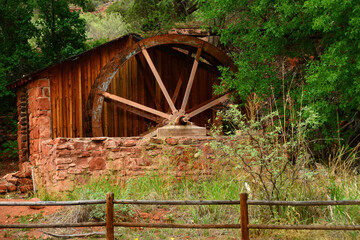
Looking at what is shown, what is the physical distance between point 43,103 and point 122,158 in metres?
3.63

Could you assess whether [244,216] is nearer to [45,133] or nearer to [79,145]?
[79,145]

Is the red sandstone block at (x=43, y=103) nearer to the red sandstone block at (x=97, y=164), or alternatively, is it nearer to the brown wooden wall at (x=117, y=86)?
the brown wooden wall at (x=117, y=86)

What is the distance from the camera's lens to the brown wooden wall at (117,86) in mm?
9734

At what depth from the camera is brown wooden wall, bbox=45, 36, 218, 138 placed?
9734 millimetres

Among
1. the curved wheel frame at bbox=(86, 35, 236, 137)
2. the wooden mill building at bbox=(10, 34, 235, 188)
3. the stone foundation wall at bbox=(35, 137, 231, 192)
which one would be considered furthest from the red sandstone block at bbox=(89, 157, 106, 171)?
the wooden mill building at bbox=(10, 34, 235, 188)

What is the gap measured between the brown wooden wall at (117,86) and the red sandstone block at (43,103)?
15cm

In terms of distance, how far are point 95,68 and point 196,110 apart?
278 cm

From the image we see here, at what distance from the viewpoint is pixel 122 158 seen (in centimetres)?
684

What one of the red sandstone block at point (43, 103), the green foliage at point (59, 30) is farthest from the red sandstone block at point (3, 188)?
the green foliage at point (59, 30)

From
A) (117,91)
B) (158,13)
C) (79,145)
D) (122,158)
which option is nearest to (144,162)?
(122,158)

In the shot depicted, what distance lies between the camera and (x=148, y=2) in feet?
52.6

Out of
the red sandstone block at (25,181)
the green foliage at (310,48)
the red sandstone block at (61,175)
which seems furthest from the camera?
the red sandstone block at (25,181)

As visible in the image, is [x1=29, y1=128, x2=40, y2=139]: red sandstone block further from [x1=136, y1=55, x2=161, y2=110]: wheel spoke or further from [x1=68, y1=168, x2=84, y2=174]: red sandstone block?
[x1=68, y1=168, x2=84, y2=174]: red sandstone block

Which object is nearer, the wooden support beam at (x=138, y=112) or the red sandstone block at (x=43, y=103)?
the red sandstone block at (x=43, y=103)
